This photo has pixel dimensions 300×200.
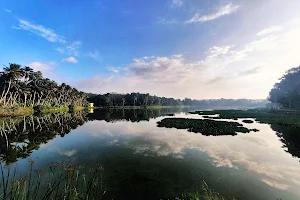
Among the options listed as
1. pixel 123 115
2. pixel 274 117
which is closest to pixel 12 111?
pixel 123 115

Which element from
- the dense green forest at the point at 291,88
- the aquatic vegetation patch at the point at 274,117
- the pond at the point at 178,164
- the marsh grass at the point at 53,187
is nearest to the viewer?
the marsh grass at the point at 53,187

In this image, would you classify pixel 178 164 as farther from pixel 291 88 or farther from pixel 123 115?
pixel 291 88

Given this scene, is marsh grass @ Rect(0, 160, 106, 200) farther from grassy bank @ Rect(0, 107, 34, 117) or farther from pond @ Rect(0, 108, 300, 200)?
grassy bank @ Rect(0, 107, 34, 117)

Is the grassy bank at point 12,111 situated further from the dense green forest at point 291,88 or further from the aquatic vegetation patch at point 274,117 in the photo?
the dense green forest at point 291,88

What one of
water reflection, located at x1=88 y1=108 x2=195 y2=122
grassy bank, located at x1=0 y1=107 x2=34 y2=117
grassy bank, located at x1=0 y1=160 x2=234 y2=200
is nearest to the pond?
grassy bank, located at x1=0 y1=160 x2=234 y2=200

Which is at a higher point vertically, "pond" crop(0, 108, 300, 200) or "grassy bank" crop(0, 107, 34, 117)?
"grassy bank" crop(0, 107, 34, 117)

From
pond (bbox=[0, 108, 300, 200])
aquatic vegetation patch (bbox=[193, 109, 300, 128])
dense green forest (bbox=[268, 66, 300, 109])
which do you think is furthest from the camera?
dense green forest (bbox=[268, 66, 300, 109])

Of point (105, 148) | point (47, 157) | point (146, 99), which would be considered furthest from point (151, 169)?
point (146, 99)

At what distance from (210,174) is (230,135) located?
18.4 meters

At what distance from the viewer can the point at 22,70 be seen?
6138cm

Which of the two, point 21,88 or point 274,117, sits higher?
point 21,88

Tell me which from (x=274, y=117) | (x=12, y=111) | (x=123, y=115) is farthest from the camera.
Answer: (x=123, y=115)

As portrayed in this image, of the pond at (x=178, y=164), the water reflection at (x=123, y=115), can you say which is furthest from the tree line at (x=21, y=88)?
the pond at (x=178, y=164)

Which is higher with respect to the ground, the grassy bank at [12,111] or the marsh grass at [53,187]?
the grassy bank at [12,111]
